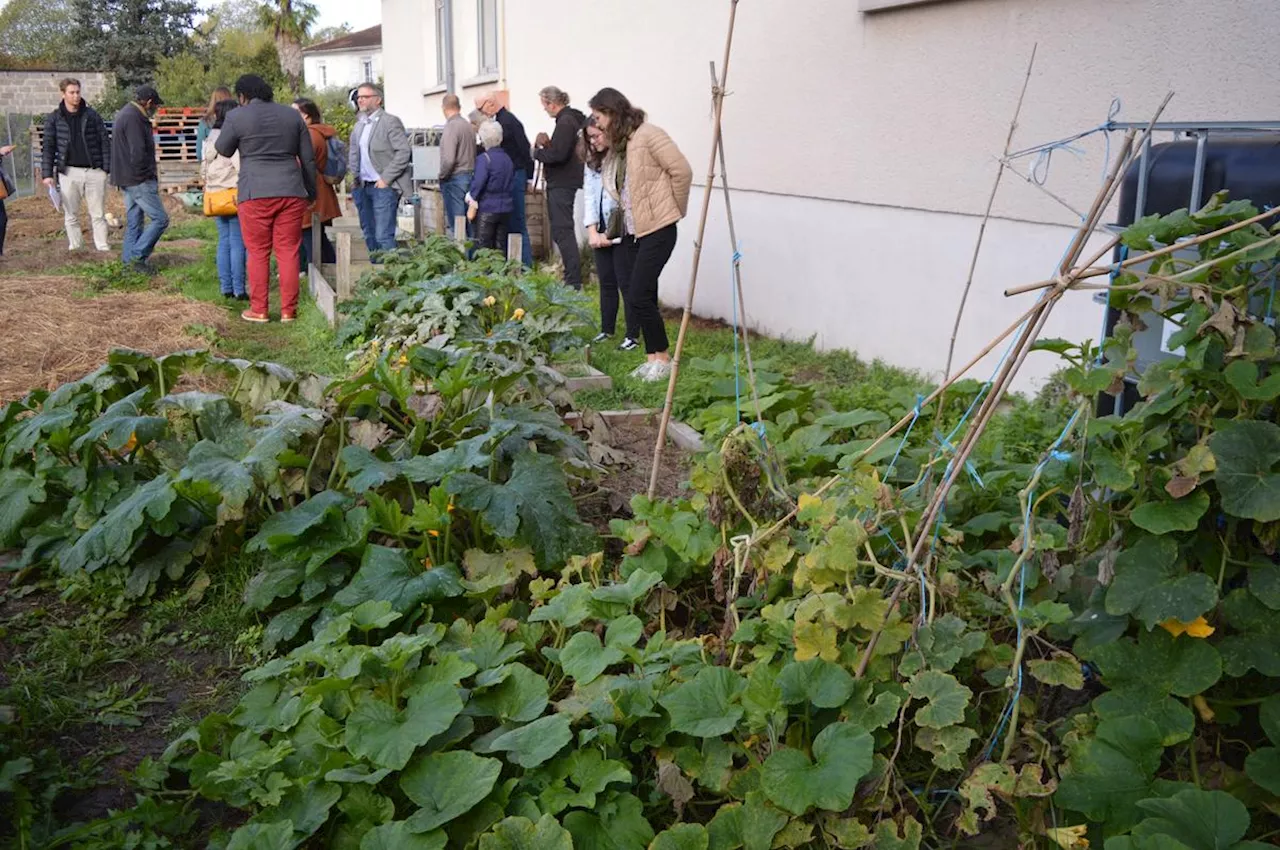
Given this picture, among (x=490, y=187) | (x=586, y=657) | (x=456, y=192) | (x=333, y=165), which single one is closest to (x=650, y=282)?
→ (x=490, y=187)

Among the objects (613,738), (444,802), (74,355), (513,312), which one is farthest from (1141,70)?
(74,355)

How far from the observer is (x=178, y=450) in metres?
4.20

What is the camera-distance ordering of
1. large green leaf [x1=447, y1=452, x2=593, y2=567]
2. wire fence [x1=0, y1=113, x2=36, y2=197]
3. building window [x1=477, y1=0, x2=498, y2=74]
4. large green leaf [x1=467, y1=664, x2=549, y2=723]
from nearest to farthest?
large green leaf [x1=467, y1=664, x2=549, y2=723] → large green leaf [x1=447, y1=452, x2=593, y2=567] → building window [x1=477, y1=0, x2=498, y2=74] → wire fence [x1=0, y1=113, x2=36, y2=197]

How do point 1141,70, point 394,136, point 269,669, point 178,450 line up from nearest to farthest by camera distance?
point 269,669, point 178,450, point 1141,70, point 394,136

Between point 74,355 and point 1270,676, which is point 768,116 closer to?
point 74,355

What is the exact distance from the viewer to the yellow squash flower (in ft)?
7.55

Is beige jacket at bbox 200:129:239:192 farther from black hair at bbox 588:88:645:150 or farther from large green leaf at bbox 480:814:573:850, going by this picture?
large green leaf at bbox 480:814:573:850

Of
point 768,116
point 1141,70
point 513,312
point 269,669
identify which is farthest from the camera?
point 768,116

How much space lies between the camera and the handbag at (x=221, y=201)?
10.3m

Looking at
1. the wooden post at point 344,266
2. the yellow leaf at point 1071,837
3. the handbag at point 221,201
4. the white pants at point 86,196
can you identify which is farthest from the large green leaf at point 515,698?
the white pants at point 86,196

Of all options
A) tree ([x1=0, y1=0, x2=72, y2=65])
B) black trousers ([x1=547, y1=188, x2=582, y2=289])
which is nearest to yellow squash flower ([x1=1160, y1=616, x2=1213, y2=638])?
black trousers ([x1=547, y1=188, x2=582, y2=289])

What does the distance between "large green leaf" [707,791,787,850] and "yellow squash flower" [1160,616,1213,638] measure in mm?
863

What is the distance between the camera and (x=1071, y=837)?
2221 millimetres

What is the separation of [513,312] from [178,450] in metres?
2.89
